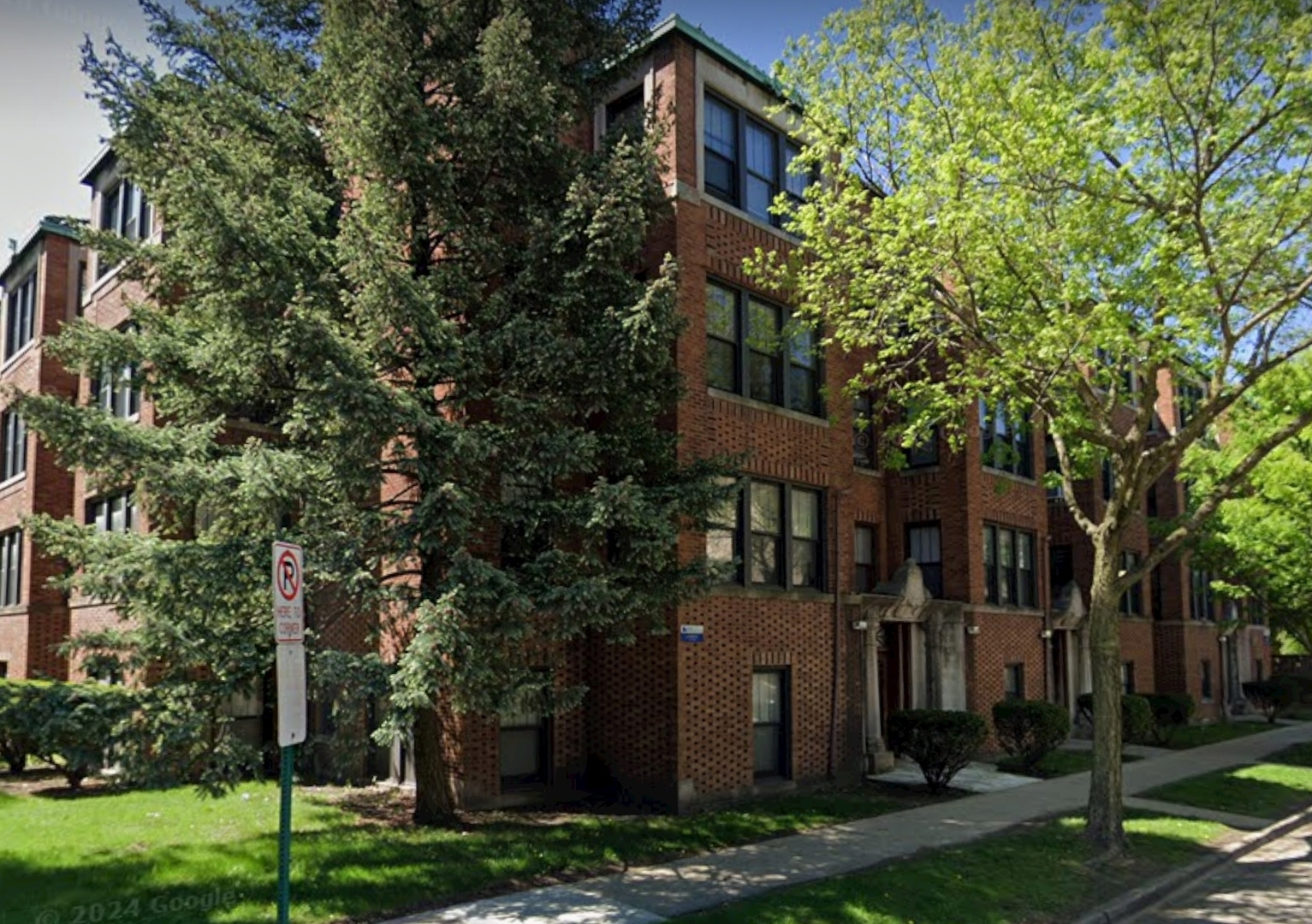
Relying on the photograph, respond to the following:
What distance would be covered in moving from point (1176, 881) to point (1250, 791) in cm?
763

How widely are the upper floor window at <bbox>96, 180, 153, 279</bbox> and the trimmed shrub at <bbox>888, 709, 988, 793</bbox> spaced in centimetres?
1545

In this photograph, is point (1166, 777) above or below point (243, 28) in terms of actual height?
below

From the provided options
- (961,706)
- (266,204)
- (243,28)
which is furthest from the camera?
(961,706)

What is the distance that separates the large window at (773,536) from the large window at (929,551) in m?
4.83

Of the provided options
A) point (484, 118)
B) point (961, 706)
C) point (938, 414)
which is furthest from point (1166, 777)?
point (484, 118)

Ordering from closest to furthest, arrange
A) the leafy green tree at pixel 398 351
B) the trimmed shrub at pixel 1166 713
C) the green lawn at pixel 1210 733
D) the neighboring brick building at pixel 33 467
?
the leafy green tree at pixel 398 351
the neighboring brick building at pixel 33 467
the green lawn at pixel 1210 733
the trimmed shrub at pixel 1166 713

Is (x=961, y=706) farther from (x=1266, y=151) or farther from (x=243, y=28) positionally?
(x=243, y=28)

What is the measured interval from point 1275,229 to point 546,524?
862cm

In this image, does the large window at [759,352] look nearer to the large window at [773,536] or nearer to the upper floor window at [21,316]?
the large window at [773,536]

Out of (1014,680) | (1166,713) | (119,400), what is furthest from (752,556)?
(1166,713)

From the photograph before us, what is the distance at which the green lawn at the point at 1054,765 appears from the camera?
17984 millimetres

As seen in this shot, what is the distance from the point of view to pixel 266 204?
10.0 meters

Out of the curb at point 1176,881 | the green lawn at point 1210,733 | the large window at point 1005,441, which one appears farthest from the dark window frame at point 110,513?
the green lawn at point 1210,733

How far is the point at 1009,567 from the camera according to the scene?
72.3 feet
